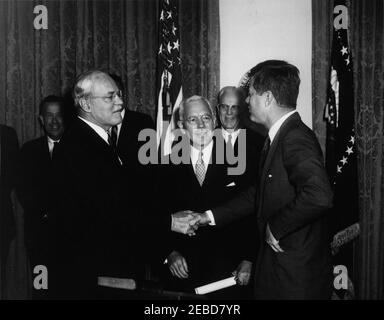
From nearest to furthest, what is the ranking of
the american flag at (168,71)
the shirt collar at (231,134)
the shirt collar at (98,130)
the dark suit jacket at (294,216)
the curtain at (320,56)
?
the dark suit jacket at (294,216) → the shirt collar at (98,130) → the shirt collar at (231,134) → the american flag at (168,71) → the curtain at (320,56)

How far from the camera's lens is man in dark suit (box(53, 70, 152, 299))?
229 cm

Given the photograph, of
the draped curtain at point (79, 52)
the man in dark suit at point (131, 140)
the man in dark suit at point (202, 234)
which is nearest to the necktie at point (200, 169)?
the man in dark suit at point (202, 234)

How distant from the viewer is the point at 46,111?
12.3 ft

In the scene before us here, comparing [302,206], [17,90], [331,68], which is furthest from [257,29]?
[302,206]

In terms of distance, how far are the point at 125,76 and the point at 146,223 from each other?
185cm

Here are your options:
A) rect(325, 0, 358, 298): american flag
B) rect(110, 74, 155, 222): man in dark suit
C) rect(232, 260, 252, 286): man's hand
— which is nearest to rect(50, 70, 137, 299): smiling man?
rect(232, 260, 252, 286): man's hand

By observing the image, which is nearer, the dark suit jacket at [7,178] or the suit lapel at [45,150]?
the suit lapel at [45,150]

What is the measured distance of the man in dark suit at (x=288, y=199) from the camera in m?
1.97

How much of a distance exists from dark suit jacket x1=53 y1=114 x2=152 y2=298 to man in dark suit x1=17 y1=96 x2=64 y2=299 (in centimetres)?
130

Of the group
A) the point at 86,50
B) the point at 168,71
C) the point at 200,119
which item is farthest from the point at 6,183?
the point at 200,119

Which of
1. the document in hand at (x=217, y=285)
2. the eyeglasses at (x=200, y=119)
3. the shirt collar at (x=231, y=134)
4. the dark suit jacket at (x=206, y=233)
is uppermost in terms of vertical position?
the eyeglasses at (x=200, y=119)

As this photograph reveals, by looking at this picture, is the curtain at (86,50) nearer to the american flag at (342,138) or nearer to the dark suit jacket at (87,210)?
the american flag at (342,138)

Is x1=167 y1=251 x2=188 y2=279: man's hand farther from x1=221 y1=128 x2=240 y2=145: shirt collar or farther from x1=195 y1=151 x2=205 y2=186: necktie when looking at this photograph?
x1=221 y1=128 x2=240 y2=145: shirt collar

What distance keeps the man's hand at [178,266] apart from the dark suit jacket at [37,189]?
4.36 ft
